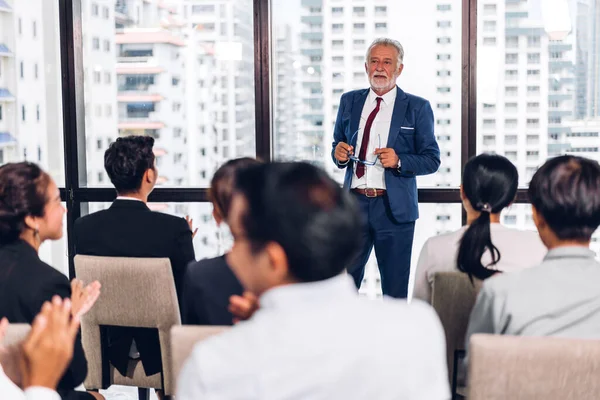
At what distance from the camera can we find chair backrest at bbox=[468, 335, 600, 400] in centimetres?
157

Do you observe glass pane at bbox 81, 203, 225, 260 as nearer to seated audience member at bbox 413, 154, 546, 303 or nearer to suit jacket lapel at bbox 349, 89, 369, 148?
suit jacket lapel at bbox 349, 89, 369, 148

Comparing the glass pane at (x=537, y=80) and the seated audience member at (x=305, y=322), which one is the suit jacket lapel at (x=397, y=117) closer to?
the glass pane at (x=537, y=80)

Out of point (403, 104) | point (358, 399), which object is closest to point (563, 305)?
point (358, 399)

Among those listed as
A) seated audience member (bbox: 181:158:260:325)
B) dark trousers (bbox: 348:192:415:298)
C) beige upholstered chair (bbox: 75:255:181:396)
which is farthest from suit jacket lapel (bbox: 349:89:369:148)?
seated audience member (bbox: 181:158:260:325)

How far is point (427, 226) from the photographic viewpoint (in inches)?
187

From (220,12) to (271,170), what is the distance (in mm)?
3813

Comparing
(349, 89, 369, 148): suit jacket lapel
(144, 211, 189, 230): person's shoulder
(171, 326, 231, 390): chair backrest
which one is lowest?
(171, 326, 231, 390): chair backrest

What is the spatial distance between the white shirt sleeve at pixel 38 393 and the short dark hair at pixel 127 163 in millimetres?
1722

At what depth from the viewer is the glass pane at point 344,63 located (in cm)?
465

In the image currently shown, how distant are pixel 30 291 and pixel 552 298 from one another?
4.48ft

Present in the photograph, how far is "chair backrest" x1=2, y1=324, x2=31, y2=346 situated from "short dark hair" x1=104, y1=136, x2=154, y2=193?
154cm

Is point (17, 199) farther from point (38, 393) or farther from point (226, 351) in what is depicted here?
point (226, 351)

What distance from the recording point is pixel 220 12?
4.85 metres

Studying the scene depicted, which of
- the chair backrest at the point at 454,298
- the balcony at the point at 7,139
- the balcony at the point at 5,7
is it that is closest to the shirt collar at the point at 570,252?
the chair backrest at the point at 454,298
